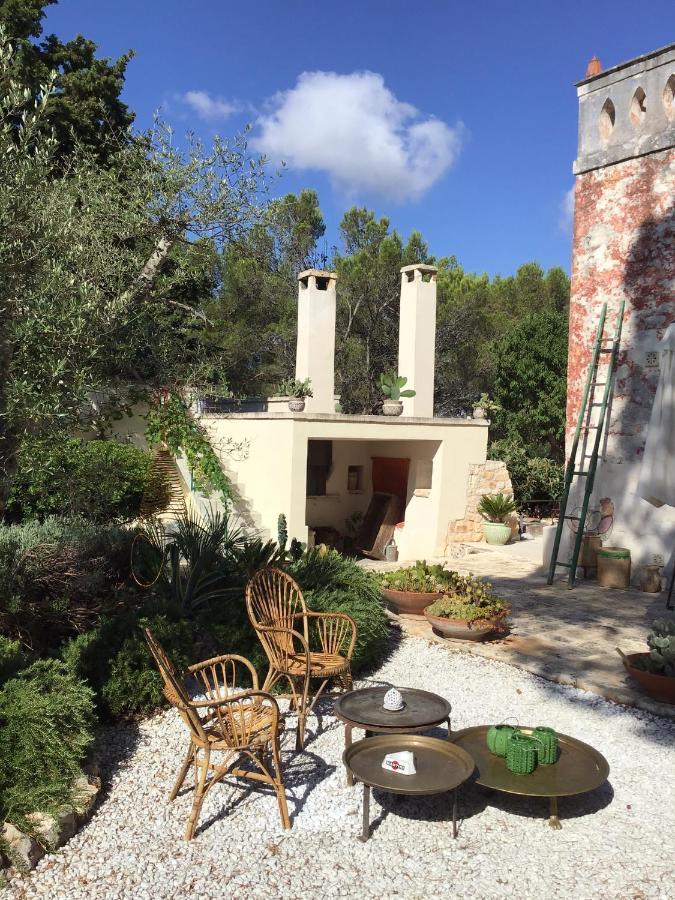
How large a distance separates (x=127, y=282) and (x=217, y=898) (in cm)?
415

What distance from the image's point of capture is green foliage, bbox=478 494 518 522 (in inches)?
483

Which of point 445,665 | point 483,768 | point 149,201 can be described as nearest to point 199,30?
point 149,201

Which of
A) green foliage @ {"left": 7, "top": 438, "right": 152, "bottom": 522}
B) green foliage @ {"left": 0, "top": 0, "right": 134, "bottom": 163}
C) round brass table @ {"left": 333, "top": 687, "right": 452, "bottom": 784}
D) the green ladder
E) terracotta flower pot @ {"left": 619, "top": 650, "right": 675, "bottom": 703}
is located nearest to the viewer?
round brass table @ {"left": 333, "top": 687, "right": 452, "bottom": 784}

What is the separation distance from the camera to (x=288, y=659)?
517 cm

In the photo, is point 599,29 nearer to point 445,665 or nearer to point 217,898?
point 445,665

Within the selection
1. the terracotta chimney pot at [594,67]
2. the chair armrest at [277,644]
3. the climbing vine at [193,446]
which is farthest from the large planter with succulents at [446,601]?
the terracotta chimney pot at [594,67]

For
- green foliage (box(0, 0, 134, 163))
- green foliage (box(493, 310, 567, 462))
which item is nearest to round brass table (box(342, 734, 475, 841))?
green foliage (box(0, 0, 134, 163))

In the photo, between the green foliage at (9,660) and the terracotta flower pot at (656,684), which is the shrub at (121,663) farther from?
the terracotta flower pot at (656,684)

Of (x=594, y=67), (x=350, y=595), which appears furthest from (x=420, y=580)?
(x=594, y=67)

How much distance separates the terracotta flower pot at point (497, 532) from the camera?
1228 cm

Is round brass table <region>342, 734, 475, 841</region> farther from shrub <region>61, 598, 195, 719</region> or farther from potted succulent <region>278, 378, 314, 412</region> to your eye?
potted succulent <region>278, 378, 314, 412</region>

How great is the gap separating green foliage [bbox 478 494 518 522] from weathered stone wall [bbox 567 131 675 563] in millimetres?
2679

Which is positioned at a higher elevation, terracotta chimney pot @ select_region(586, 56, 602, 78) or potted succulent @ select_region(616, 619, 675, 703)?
terracotta chimney pot @ select_region(586, 56, 602, 78)

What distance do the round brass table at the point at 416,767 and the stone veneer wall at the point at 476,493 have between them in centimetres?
837
